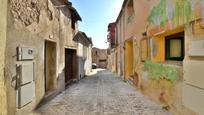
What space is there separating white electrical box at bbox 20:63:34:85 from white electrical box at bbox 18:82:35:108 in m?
0.11

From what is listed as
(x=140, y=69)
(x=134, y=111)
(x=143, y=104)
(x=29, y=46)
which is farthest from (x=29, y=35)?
(x=140, y=69)

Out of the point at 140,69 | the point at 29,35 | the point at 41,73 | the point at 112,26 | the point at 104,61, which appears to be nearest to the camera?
the point at 29,35

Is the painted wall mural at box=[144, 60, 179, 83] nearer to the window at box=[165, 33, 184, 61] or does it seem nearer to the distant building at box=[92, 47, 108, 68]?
the window at box=[165, 33, 184, 61]

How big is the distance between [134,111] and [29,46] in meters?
2.90

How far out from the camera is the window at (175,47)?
6102 millimetres

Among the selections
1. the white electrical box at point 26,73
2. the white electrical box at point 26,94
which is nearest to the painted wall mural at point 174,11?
the white electrical box at point 26,73

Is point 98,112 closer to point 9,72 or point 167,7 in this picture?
point 9,72

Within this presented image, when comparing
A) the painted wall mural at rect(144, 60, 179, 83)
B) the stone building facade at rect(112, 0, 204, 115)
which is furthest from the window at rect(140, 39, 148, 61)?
the painted wall mural at rect(144, 60, 179, 83)

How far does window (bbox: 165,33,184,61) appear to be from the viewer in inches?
240

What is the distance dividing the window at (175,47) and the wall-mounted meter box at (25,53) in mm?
3680

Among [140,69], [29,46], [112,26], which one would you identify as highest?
[112,26]

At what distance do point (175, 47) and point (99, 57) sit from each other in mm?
33922

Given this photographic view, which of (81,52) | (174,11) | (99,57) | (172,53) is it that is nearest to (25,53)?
(174,11)

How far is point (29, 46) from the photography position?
4996 mm
